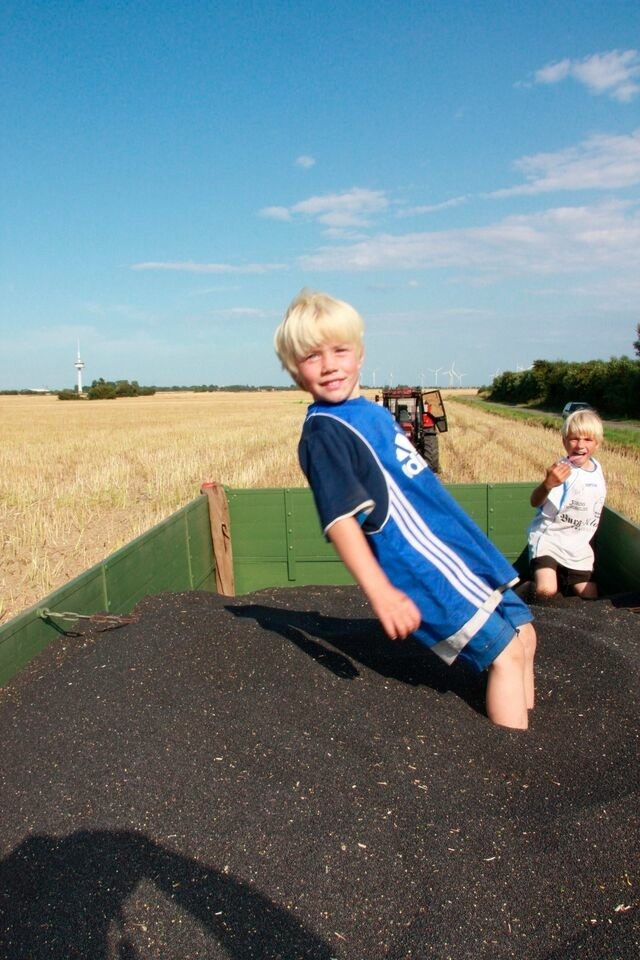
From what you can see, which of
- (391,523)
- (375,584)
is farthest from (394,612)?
(391,523)

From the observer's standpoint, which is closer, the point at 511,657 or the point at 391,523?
the point at 391,523

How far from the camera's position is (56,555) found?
25.3 feet

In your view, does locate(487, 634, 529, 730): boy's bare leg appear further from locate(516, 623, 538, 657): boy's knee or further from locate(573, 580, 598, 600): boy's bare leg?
locate(573, 580, 598, 600): boy's bare leg

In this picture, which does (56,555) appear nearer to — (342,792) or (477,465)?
(342,792)

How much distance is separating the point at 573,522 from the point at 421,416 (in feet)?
31.0

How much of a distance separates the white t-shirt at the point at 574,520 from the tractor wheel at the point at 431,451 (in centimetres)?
850

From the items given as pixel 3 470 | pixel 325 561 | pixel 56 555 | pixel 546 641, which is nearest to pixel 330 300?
pixel 546 641

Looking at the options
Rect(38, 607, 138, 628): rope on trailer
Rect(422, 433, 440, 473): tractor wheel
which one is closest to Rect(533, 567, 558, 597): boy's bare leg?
Rect(38, 607, 138, 628): rope on trailer

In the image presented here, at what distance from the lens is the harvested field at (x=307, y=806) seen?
5.25 ft

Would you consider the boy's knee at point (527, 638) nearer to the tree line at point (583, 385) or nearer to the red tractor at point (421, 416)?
the red tractor at point (421, 416)

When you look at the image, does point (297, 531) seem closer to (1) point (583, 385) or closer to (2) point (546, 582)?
(2) point (546, 582)

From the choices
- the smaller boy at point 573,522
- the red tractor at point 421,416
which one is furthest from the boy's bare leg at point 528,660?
the red tractor at point 421,416

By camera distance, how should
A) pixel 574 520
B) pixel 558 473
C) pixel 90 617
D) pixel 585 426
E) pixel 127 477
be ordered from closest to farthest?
pixel 90 617 < pixel 558 473 < pixel 585 426 < pixel 574 520 < pixel 127 477

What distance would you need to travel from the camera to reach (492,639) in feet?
7.52
